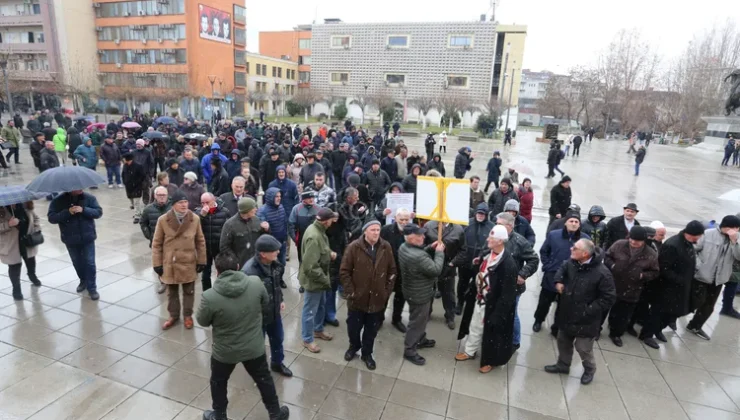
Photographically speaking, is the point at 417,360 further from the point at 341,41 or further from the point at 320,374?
the point at 341,41

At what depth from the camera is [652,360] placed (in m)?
5.11

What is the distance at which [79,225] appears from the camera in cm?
575

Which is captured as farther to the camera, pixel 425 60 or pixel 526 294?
pixel 425 60

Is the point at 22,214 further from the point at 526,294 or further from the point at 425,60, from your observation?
the point at 425,60

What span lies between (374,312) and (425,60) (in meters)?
60.2

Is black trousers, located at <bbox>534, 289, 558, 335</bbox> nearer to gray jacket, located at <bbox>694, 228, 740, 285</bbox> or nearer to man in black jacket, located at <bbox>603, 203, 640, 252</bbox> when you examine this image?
man in black jacket, located at <bbox>603, 203, 640, 252</bbox>

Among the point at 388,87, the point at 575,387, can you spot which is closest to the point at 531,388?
the point at 575,387

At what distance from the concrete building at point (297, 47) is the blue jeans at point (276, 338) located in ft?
237

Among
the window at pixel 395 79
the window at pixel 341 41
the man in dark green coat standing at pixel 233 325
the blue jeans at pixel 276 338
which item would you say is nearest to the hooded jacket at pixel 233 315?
the man in dark green coat standing at pixel 233 325

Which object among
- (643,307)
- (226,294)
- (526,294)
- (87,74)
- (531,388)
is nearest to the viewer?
(226,294)

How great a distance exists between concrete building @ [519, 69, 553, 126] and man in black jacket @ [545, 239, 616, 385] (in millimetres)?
85286

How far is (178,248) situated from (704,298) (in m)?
6.86

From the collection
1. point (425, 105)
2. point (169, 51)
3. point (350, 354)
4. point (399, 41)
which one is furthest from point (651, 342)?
point (399, 41)

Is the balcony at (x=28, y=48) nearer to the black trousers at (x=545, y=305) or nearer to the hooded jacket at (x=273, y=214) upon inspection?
the hooded jacket at (x=273, y=214)
